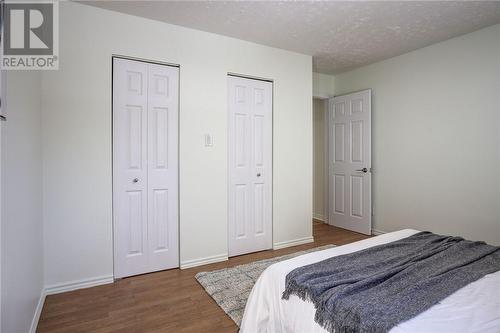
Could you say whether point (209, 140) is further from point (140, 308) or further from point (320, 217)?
point (320, 217)

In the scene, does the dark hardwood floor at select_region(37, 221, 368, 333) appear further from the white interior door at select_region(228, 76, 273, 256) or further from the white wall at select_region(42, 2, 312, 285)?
the white interior door at select_region(228, 76, 273, 256)

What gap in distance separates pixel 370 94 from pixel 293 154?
1.54 metres

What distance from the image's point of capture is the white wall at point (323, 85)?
4528 millimetres

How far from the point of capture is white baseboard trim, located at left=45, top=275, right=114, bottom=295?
2.32m

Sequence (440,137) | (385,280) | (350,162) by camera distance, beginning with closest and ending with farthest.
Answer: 1. (385,280)
2. (440,137)
3. (350,162)

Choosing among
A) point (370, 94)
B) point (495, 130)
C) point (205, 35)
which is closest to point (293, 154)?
point (370, 94)

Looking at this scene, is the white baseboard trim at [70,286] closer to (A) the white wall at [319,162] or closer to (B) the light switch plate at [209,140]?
(B) the light switch plate at [209,140]

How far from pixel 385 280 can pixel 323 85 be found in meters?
3.83

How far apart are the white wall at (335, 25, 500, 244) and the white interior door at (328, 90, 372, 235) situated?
5.5 inches

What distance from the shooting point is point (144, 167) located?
2.72 meters

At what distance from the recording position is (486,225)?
2893 mm

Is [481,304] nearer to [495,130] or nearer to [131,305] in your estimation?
[131,305]
